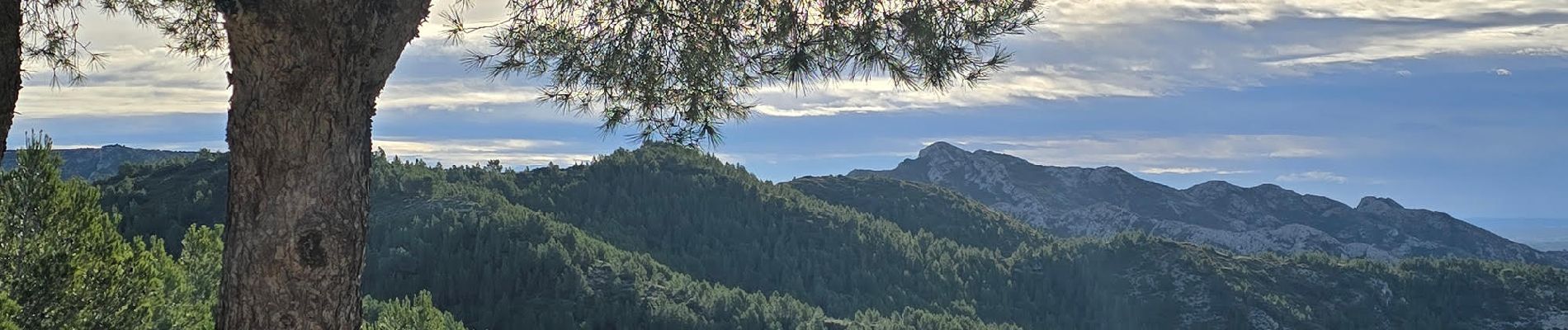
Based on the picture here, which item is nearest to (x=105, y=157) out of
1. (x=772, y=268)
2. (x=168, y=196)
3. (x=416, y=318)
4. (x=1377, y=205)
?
(x=168, y=196)

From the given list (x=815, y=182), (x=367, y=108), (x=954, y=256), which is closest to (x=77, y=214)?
(x=367, y=108)

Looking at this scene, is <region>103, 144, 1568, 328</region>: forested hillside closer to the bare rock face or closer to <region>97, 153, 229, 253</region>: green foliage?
<region>97, 153, 229, 253</region>: green foliage

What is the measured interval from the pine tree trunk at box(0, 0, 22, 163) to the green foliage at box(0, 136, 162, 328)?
1408 centimetres

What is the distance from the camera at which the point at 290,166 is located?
167 inches

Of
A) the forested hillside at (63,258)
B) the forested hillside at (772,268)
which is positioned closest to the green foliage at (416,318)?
the forested hillside at (63,258)

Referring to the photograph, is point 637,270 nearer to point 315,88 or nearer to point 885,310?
point 885,310

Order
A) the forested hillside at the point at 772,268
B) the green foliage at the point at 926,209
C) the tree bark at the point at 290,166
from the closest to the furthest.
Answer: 1. the tree bark at the point at 290,166
2. the forested hillside at the point at 772,268
3. the green foliage at the point at 926,209

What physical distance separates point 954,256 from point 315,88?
366 ft

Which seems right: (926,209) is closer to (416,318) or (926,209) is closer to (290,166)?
(416,318)

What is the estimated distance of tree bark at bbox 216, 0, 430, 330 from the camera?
4.24m

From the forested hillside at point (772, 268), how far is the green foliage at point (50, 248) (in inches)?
2112

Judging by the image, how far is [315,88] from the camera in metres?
4.28

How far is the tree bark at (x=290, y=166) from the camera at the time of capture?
13.9 feet

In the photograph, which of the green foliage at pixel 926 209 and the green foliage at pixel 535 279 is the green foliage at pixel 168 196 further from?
the green foliage at pixel 926 209
